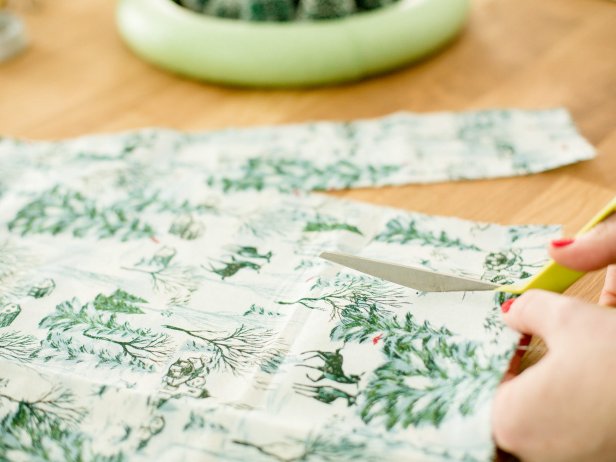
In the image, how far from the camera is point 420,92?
86cm

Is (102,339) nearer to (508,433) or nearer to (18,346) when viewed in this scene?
(18,346)

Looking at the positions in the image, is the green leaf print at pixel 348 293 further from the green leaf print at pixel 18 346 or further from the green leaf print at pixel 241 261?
the green leaf print at pixel 18 346

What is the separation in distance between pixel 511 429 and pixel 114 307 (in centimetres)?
30

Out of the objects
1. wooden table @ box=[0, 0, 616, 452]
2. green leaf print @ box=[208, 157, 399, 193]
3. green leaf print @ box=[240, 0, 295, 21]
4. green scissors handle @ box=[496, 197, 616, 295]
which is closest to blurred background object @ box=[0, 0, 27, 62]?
wooden table @ box=[0, 0, 616, 452]

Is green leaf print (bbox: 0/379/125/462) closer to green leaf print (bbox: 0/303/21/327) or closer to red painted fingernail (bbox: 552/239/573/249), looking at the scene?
green leaf print (bbox: 0/303/21/327)

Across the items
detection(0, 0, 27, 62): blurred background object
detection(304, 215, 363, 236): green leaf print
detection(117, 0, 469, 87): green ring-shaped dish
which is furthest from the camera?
detection(0, 0, 27, 62): blurred background object

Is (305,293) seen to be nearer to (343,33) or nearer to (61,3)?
(343,33)

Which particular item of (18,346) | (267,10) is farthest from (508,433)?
(267,10)

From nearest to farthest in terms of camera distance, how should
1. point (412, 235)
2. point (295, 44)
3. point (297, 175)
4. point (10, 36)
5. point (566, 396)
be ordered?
1. point (566, 396)
2. point (412, 235)
3. point (297, 175)
4. point (295, 44)
5. point (10, 36)

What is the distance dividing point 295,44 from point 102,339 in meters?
0.48

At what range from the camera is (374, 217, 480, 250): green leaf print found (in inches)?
22.8

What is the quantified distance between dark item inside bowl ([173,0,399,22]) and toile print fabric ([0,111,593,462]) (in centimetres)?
19

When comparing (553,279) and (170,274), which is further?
(170,274)

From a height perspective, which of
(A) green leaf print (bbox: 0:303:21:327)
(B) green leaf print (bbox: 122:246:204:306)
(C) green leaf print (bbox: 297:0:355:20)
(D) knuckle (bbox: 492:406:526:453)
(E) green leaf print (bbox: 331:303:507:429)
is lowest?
(A) green leaf print (bbox: 0:303:21:327)
